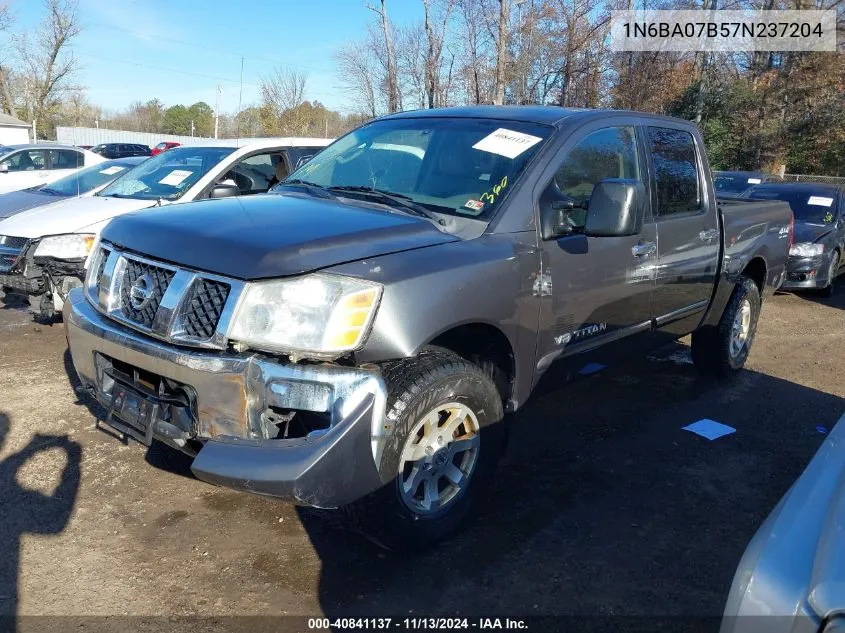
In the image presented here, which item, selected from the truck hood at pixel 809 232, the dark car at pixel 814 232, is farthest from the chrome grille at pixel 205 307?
the truck hood at pixel 809 232

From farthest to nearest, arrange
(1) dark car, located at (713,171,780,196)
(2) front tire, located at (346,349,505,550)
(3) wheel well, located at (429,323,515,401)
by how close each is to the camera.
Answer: (1) dark car, located at (713,171,780,196), (3) wheel well, located at (429,323,515,401), (2) front tire, located at (346,349,505,550)

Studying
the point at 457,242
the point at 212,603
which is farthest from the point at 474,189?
the point at 212,603

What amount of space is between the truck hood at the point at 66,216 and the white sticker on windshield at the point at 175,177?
328mm

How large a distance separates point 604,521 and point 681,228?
2050mm

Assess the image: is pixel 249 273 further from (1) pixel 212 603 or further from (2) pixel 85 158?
(2) pixel 85 158

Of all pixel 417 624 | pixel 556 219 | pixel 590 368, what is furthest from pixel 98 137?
pixel 417 624

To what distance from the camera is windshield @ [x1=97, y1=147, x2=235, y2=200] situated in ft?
22.4

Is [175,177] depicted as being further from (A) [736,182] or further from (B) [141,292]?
(A) [736,182]

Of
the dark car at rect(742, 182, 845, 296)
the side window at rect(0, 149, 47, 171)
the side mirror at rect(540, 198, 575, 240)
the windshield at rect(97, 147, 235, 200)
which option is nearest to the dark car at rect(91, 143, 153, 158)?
the side window at rect(0, 149, 47, 171)

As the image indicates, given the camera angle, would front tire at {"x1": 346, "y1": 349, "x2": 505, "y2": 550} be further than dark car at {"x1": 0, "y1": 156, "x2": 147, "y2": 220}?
No

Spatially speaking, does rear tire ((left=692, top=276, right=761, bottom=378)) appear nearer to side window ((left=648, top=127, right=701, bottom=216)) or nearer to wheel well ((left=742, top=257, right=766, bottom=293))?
wheel well ((left=742, top=257, right=766, bottom=293))

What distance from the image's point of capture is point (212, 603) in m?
2.87

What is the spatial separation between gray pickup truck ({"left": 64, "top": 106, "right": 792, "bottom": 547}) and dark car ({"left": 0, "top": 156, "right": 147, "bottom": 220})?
4748 mm

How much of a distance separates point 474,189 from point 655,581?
6.67ft
